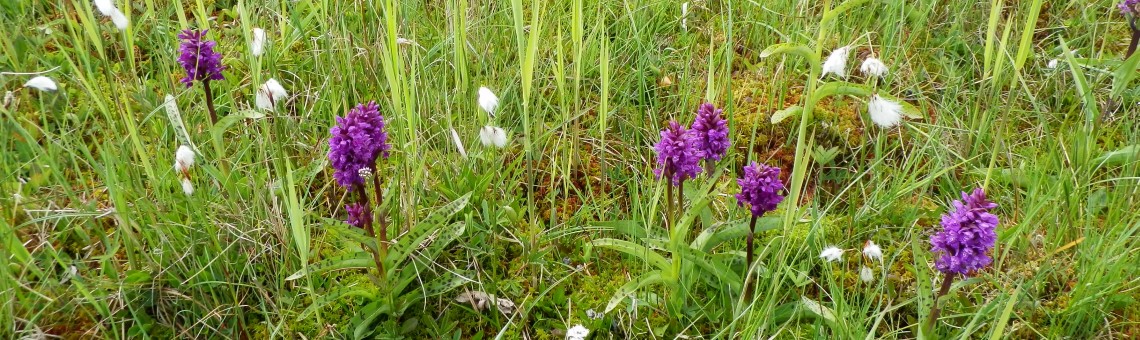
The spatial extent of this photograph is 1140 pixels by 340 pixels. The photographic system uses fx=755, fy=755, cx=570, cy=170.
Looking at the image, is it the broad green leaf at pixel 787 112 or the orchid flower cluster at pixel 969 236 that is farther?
the broad green leaf at pixel 787 112

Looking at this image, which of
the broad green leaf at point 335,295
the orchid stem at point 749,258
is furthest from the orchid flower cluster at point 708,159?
the broad green leaf at point 335,295

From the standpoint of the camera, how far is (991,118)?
232cm

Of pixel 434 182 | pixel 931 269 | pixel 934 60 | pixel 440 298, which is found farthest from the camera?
pixel 934 60

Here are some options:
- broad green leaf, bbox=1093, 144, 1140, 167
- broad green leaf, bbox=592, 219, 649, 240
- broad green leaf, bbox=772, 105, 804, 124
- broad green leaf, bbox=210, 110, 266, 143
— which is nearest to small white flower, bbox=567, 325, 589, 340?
broad green leaf, bbox=592, 219, 649, 240

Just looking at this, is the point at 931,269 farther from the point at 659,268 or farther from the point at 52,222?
the point at 52,222

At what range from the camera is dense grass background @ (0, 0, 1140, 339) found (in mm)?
1776

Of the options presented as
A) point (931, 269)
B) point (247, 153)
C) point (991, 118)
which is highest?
point (247, 153)

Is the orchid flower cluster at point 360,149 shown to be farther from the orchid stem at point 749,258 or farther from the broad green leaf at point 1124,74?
the broad green leaf at point 1124,74

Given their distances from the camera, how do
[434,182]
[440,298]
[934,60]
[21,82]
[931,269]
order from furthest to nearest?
[934,60]
[21,82]
[434,182]
[931,269]
[440,298]

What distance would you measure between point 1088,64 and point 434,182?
2.15 m

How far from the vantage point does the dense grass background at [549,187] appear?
5.83ft

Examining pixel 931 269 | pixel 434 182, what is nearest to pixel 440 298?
pixel 434 182

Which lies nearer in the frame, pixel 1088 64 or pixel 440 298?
pixel 440 298

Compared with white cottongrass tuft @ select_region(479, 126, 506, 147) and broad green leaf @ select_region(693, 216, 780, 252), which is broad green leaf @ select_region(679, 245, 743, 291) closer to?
broad green leaf @ select_region(693, 216, 780, 252)
